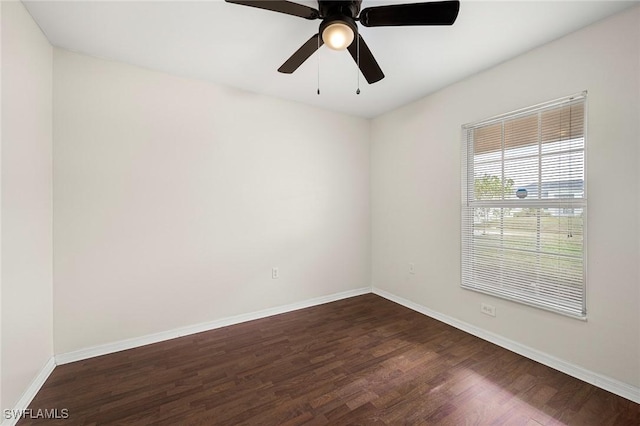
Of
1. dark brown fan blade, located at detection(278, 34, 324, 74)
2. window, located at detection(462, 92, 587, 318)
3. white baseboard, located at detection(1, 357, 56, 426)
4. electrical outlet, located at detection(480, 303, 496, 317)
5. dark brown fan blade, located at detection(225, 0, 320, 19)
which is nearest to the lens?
dark brown fan blade, located at detection(225, 0, 320, 19)

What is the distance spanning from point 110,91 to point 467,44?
122 inches

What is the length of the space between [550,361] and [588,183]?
1.45 meters

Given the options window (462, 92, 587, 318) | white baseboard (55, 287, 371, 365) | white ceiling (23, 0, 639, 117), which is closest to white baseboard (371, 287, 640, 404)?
window (462, 92, 587, 318)

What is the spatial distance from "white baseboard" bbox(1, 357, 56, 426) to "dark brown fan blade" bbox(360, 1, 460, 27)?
3.13 metres

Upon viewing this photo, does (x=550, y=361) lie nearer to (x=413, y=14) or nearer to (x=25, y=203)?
(x=413, y=14)

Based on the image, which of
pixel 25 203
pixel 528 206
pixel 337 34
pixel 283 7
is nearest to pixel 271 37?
pixel 283 7

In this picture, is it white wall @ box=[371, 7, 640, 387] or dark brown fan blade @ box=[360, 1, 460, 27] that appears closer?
dark brown fan blade @ box=[360, 1, 460, 27]

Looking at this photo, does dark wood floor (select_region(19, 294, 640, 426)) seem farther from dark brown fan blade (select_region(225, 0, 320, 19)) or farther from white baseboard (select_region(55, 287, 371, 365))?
dark brown fan blade (select_region(225, 0, 320, 19))

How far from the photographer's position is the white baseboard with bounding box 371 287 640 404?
1.77m

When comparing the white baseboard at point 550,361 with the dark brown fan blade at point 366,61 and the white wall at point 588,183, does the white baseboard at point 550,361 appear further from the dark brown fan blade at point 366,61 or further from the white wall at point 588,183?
the dark brown fan blade at point 366,61

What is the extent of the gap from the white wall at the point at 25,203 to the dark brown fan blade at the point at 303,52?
168cm

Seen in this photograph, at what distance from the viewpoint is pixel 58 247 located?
2143 millimetres

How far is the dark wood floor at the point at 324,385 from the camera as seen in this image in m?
1.62

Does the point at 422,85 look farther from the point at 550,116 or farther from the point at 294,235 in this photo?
the point at 294,235
